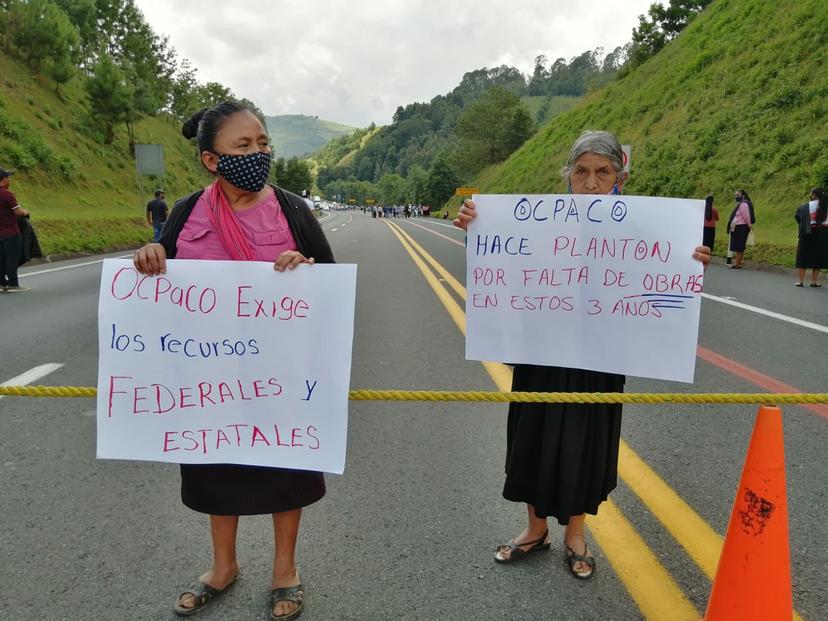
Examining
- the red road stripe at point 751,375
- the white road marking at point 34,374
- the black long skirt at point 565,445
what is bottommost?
the white road marking at point 34,374

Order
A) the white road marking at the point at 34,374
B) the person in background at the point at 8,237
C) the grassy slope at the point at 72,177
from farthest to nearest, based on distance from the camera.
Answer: the grassy slope at the point at 72,177
the person in background at the point at 8,237
the white road marking at the point at 34,374

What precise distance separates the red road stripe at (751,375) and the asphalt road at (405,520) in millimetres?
43

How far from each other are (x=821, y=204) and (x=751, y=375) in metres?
7.03

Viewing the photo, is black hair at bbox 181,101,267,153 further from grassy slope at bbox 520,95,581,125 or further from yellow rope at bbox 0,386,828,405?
grassy slope at bbox 520,95,581,125

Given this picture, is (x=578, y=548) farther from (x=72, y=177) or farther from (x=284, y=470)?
(x=72, y=177)

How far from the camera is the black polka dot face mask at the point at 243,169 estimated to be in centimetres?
206

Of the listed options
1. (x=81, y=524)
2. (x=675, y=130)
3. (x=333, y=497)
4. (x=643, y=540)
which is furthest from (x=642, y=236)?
(x=675, y=130)

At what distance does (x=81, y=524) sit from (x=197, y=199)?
1606 millimetres

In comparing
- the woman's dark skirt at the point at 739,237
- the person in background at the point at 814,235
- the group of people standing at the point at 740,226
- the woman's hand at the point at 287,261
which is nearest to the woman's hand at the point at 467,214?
the woman's hand at the point at 287,261

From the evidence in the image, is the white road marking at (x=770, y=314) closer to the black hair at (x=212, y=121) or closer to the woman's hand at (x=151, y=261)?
the black hair at (x=212, y=121)

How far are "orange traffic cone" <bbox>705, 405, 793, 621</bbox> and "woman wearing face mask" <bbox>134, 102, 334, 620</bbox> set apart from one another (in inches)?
56.5

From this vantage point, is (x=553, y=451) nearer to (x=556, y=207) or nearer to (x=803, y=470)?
(x=556, y=207)

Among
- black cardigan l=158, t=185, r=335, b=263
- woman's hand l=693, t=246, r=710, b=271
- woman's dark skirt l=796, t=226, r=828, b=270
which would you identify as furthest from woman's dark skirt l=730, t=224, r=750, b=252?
black cardigan l=158, t=185, r=335, b=263

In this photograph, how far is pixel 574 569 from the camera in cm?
232
